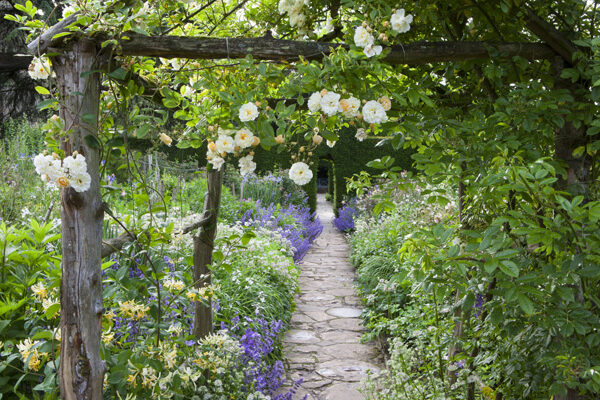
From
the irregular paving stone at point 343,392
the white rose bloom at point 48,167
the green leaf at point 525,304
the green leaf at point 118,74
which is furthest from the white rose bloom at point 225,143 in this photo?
the irregular paving stone at point 343,392

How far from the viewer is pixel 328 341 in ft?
13.4

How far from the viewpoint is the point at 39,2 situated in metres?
10.8

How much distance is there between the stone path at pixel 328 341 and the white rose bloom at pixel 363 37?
242cm

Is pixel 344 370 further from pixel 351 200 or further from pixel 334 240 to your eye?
pixel 351 200

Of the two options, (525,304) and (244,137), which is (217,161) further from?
(525,304)

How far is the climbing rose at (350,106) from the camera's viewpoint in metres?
1.48

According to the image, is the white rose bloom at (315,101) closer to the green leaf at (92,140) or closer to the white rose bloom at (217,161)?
the white rose bloom at (217,161)

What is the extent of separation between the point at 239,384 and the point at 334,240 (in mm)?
7380

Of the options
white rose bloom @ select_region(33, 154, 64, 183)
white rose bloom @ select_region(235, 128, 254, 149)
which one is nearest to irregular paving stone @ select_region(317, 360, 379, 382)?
white rose bloom @ select_region(235, 128, 254, 149)

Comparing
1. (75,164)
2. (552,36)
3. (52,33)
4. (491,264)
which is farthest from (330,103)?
(552,36)

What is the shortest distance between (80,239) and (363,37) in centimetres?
112

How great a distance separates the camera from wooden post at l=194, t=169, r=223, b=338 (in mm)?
2471

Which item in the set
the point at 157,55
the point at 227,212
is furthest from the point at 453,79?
the point at 227,212

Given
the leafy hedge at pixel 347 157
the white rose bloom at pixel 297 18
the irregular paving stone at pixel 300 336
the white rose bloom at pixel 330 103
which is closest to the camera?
the white rose bloom at pixel 330 103
